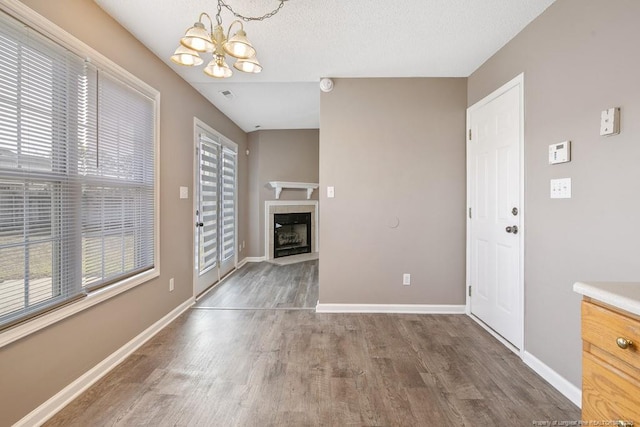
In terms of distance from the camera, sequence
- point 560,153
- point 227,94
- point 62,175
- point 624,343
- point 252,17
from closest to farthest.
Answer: point 624,343 → point 62,175 → point 560,153 → point 252,17 → point 227,94

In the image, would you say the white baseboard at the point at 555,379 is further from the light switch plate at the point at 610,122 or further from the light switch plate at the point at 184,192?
the light switch plate at the point at 184,192

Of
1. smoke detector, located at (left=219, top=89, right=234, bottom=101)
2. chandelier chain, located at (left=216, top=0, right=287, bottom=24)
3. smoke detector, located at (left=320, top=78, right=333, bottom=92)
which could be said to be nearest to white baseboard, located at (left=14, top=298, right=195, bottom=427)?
chandelier chain, located at (left=216, top=0, right=287, bottom=24)

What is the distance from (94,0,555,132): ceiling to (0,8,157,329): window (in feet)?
1.91

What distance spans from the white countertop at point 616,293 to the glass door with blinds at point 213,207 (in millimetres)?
→ 3446

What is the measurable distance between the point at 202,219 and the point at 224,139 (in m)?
1.45

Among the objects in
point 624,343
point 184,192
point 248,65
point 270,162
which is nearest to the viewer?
point 624,343

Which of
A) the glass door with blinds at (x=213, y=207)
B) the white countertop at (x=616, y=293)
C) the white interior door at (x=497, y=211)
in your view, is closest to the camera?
the white countertop at (x=616, y=293)

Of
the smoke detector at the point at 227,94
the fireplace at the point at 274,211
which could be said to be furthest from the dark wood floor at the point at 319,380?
the fireplace at the point at 274,211

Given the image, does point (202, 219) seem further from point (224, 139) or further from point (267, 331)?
point (267, 331)

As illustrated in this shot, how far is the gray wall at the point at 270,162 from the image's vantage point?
579 cm

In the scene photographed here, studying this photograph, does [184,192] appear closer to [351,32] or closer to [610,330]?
[351,32]

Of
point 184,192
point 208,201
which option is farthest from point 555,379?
point 208,201

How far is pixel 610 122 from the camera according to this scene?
1.49m

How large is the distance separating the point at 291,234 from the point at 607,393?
5.46 meters
